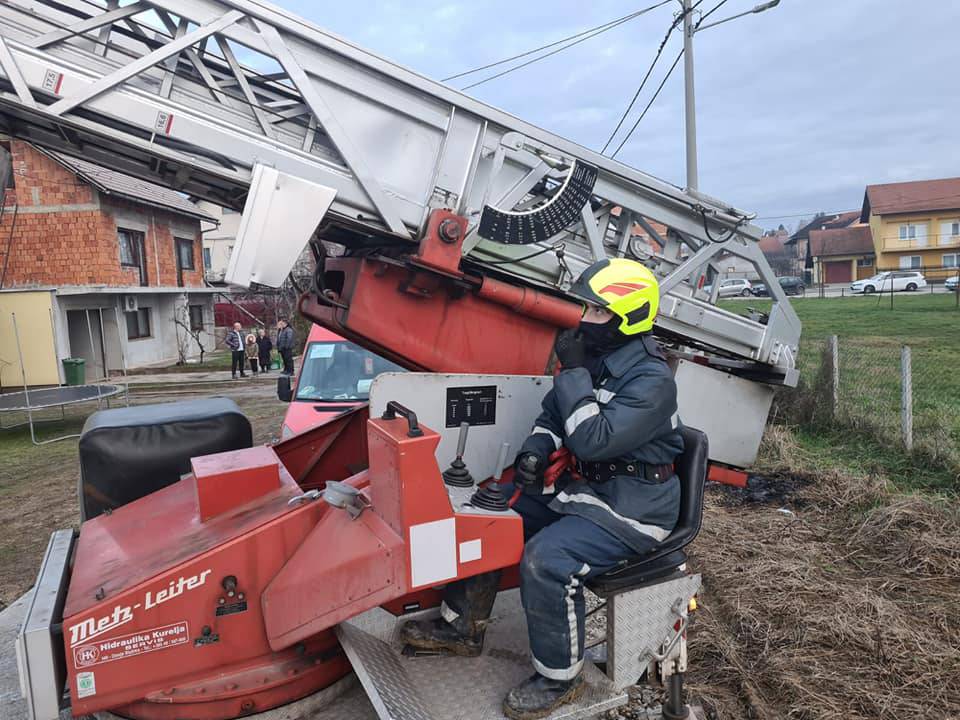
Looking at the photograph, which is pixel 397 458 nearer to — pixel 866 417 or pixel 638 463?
pixel 638 463

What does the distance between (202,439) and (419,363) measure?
136cm

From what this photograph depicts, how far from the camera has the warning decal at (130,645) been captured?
2479 millimetres

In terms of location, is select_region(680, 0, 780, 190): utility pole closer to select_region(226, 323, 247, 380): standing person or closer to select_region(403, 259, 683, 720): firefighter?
select_region(403, 259, 683, 720): firefighter

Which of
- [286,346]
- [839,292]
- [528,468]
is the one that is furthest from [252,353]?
[839,292]

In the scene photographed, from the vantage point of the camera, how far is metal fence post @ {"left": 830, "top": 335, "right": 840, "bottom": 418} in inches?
305

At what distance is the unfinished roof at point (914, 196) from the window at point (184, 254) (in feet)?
171

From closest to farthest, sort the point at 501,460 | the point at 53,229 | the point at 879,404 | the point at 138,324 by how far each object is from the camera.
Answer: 1. the point at 501,460
2. the point at 879,404
3. the point at 53,229
4. the point at 138,324

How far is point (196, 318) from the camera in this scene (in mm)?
27188

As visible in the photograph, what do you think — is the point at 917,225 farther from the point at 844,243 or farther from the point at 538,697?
the point at 538,697

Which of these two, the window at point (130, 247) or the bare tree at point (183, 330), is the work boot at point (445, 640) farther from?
the bare tree at point (183, 330)

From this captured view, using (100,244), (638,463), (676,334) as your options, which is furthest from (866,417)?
(100,244)

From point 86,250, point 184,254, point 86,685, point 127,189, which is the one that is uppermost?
point 127,189

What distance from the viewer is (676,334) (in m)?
3.87

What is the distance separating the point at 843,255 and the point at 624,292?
65.3 meters
